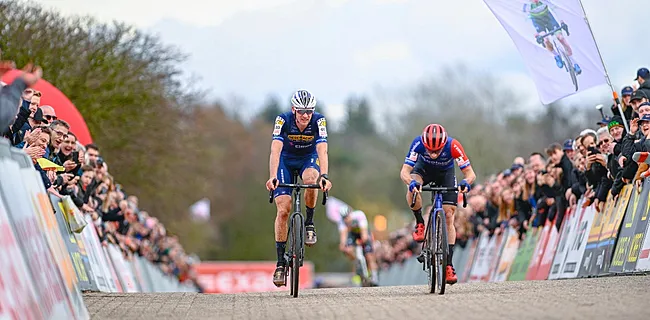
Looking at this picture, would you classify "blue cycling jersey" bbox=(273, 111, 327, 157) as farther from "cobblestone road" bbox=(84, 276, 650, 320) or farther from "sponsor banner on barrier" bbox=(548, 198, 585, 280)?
"sponsor banner on barrier" bbox=(548, 198, 585, 280)

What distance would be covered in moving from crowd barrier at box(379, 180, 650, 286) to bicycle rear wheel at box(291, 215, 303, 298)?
4.15 m

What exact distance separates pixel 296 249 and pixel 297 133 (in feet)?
5.18

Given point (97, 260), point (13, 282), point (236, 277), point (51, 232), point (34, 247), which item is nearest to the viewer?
point (13, 282)

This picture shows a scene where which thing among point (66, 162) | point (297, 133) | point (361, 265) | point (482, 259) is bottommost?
point (482, 259)

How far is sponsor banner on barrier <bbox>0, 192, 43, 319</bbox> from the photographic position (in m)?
7.58

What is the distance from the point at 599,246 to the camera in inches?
645

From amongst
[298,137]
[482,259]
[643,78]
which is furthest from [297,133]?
[482,259]

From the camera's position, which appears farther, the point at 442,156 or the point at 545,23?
the point at 545,23

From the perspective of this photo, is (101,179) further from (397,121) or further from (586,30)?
(397,121)

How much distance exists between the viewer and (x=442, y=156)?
Answer: 13891 millimetres

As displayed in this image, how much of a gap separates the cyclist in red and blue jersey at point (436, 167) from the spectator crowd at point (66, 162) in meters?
4.34

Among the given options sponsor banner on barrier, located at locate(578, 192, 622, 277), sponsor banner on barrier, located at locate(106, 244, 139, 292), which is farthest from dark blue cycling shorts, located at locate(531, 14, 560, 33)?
sponsor banner on barrier, located at locate(106, 244, 139, 292)

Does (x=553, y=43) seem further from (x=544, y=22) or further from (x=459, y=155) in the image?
(x=459, y=155)

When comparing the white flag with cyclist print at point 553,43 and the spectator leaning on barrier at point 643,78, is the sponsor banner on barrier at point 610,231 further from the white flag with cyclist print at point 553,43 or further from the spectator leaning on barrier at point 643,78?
the white flag with cyclist print at point 553,43
